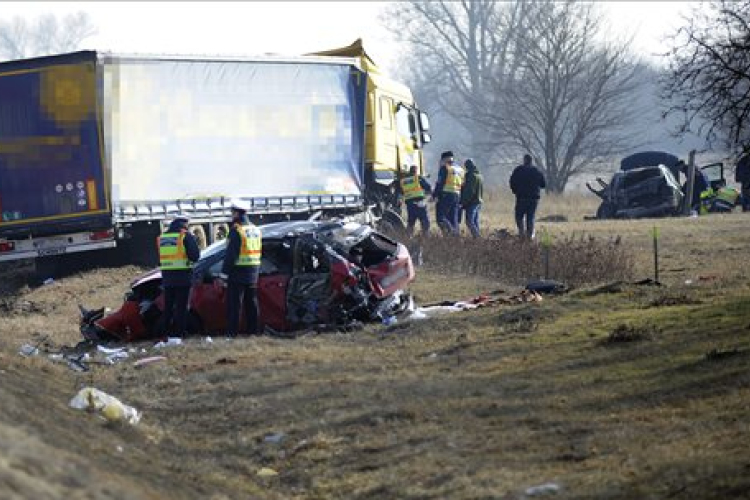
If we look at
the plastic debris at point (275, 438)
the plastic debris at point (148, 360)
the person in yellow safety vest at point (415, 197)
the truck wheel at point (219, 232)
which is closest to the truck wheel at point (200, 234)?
the truck wheel at point (219, 232)

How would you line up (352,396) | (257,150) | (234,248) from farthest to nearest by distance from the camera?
(257,150), (234,248), (352,396)

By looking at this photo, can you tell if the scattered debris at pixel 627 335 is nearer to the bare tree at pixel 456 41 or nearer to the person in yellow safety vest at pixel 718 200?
the person in yellow safety vest at pixel 718 200

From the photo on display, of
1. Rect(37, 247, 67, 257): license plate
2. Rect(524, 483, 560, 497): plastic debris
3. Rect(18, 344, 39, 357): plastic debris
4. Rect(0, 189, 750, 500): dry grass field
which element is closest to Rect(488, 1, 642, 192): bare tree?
Rect(37, 247, 67, 257): license plate

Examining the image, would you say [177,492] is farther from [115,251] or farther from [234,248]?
[115,251]

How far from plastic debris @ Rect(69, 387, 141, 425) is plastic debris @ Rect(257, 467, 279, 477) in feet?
4.36

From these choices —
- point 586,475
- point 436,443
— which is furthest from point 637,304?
point 586,475

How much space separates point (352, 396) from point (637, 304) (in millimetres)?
5471

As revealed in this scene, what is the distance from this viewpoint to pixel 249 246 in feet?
53.8

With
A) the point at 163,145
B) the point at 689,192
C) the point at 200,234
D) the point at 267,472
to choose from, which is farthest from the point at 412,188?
the point at 267,472

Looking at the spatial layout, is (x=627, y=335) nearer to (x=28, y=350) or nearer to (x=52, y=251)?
(x=28, y=350)

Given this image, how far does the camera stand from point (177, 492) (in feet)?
27.8

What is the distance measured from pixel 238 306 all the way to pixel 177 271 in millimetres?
791

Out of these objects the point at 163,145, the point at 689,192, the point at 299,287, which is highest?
the point at 163,145

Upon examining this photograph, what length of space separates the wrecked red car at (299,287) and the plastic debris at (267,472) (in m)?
6.48
